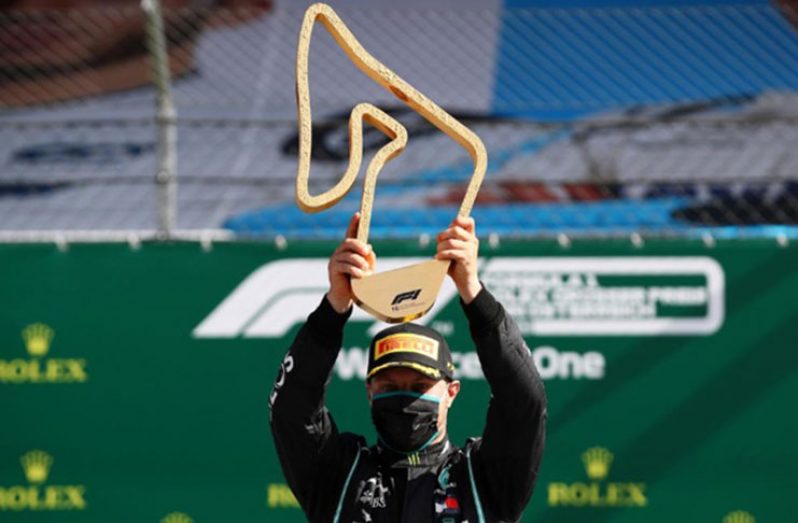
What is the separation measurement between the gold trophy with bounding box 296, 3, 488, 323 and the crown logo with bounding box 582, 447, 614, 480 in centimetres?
250

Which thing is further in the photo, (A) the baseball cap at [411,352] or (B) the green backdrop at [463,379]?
(B) the green backdrop at [463,379]

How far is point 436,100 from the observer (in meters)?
8.33

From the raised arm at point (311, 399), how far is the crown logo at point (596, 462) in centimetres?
240

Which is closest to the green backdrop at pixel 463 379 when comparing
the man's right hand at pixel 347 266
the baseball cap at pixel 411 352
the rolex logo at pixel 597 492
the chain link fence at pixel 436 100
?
the rolex logo at pixel 597 492

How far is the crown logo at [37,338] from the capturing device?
528 cm

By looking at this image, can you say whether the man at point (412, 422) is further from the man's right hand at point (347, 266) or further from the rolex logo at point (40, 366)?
the rolex logo at point (40, 366)

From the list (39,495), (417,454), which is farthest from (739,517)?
(39,495)

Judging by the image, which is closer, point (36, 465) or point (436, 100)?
point (36, 465)

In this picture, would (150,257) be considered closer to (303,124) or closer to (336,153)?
(303,124)

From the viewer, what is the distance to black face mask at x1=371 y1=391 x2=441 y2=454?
3014 millimetres

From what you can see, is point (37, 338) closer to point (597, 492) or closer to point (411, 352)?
point (597, 492)

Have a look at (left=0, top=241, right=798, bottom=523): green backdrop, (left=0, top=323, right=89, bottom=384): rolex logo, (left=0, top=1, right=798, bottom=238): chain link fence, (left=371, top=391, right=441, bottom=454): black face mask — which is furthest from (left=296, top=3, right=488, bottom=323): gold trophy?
(left=0, top=1, right=798, bottom=238): chain link fence

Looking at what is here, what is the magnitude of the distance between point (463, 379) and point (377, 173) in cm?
238

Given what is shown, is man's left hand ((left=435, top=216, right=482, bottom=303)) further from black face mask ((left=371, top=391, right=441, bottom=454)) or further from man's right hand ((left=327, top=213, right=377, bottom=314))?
black face mask ((left=371, top=391, right=441, bottom=454))
